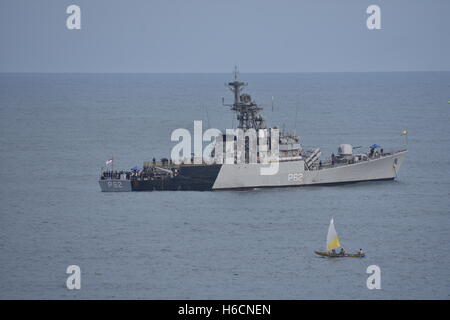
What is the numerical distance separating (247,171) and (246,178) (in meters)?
0.65

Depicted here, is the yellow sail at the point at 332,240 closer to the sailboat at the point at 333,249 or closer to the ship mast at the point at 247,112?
the sailboat at the point at 333,249

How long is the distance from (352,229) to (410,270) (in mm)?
12352

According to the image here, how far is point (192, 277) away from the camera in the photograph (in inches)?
3019

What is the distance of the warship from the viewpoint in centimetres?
10531

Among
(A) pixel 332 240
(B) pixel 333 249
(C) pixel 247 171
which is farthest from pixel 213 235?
(C) pixel 247 171

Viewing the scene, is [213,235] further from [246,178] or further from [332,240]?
[246,178]

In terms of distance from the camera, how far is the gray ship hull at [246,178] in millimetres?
105250

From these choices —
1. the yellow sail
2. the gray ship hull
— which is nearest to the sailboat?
the yellow sail

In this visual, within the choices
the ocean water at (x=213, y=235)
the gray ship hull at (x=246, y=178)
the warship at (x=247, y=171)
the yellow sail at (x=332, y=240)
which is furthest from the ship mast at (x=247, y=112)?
the yellow sail at (x=332, y=240)

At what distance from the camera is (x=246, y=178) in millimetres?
106125

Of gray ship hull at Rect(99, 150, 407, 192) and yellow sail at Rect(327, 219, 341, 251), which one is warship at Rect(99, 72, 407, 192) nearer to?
gray ship hull at Rect(99, 150, 407, 192)

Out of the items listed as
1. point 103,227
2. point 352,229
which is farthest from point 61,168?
point 352,229
